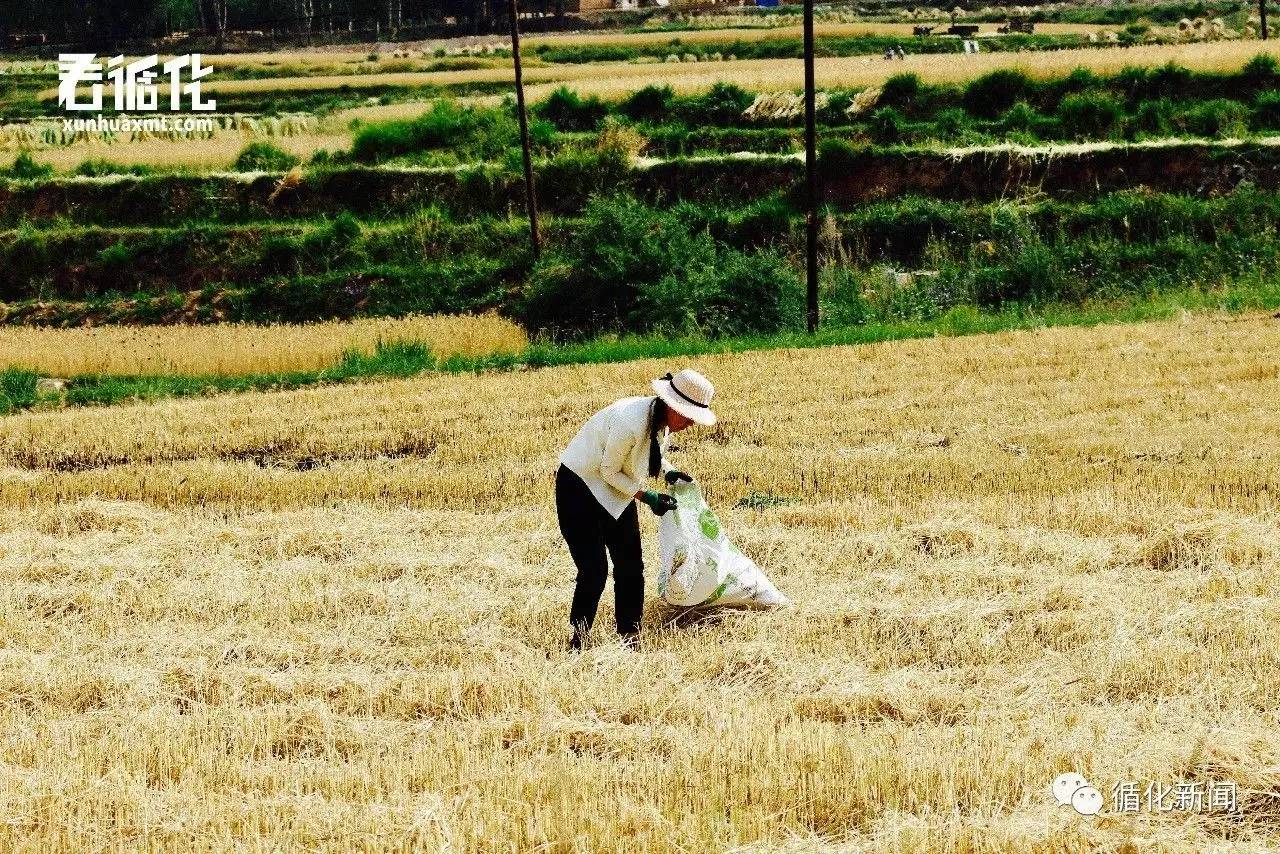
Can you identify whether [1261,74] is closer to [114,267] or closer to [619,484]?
[114,267]

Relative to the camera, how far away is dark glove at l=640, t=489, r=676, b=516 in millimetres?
8141

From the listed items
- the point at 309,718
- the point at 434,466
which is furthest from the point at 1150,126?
the point at 309,718

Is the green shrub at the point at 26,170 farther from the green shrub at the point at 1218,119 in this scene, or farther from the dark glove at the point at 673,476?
the dark glove at the point at 673,476

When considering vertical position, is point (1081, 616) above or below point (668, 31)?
below

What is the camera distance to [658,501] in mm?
8250

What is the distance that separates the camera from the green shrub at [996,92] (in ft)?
119

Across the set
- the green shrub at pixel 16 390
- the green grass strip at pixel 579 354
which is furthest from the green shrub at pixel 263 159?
the green shrub at pixel 16 390

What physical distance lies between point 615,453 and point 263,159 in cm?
3396

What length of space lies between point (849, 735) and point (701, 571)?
1.93m

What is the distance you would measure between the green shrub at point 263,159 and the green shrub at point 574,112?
6515 millimetres

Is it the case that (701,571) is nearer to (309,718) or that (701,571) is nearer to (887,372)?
(309,718)

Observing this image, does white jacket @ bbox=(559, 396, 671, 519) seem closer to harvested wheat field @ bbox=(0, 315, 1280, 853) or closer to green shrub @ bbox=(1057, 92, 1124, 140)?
harvested wheat field @ bbox=(0, 315, 1280, 853)

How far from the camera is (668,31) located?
6806cm

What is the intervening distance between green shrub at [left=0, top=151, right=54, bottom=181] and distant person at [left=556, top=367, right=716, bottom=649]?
35957 millimetres
